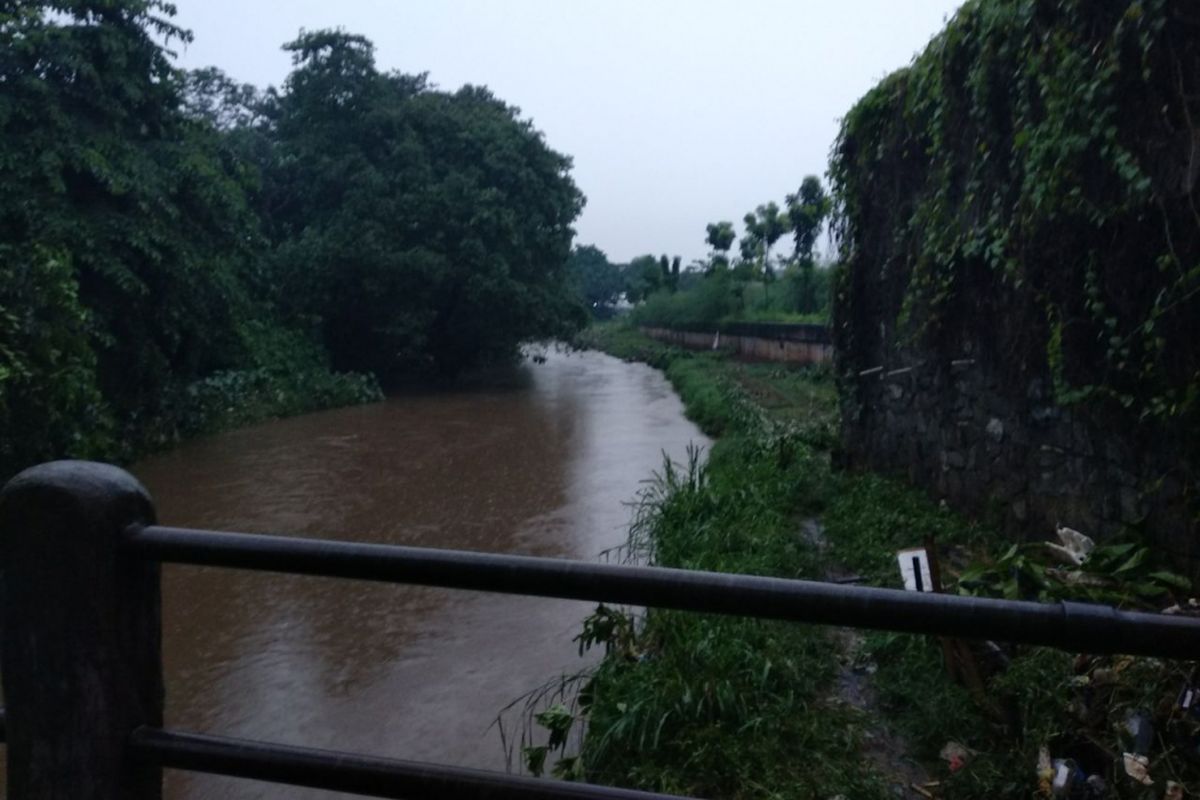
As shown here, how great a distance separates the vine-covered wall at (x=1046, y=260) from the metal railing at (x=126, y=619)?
3981 mm

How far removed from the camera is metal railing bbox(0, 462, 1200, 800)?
4.05 ft

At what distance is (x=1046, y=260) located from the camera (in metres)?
5.50

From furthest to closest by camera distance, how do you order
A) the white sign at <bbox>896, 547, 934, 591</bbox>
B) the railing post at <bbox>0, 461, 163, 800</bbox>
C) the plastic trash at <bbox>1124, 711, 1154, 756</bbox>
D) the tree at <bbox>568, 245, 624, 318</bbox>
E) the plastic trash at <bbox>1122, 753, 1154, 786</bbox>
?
the tree at <bbox>568, 245, 624, 318</bbox> → the white sign at <bbox>896, 547, 934, 591</bbox> → the plastic trash at <bbox>1124, 711, 1154, 756</bbox> → the plastic trash at <bbox>1122, 753, 1154, 786</bbox> → the railing post at <bbox>0, 461, 163, 800</bbox>

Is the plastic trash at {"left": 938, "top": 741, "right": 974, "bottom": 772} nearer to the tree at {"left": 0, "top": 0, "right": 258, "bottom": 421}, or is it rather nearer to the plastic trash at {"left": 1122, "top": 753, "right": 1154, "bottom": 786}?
the plastic trash at {"left": 1122, "top": 753, "right": 1154, "bottom": 786}

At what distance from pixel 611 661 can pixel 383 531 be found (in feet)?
16.7

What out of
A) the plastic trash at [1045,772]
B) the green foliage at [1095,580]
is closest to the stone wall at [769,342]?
the green foliage at [1095,580]

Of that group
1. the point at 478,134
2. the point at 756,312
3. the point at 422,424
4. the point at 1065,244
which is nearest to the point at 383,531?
the point at 1065,244

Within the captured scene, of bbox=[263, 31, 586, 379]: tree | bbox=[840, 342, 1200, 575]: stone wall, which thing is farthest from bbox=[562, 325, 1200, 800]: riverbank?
bbox=[263, 31, 586, 379]: tree

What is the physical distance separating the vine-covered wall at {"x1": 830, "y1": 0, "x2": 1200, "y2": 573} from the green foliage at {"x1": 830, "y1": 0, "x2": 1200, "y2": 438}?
0.04ft

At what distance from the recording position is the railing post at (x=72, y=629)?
1318 mm

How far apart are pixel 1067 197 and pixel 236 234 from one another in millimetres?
12987

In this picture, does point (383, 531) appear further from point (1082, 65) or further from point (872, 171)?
point (1082, 65)

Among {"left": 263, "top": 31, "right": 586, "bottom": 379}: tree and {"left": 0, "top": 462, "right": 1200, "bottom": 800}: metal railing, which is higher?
{"left": 263, "top": 31, "right": 586, "bottom": 379}: tree

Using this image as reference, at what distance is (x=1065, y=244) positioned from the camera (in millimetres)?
5254
